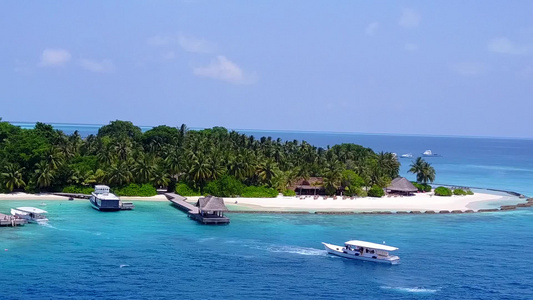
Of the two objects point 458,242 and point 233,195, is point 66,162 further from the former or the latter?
point 458,242

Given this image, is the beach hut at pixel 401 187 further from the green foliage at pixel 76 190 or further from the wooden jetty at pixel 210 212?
the green foliage at pixel 76 190

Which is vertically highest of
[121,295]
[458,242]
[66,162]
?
[66,162]

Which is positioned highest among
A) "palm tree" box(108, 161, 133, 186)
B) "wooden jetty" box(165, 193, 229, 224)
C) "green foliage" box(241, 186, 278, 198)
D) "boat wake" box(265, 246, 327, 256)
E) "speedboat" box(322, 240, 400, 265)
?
"palm tree" box(108, 161, 133, 186)

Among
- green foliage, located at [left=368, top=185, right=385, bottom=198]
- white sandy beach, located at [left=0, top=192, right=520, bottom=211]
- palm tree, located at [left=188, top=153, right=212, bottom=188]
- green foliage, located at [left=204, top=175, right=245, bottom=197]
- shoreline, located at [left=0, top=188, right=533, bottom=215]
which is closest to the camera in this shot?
shoreline, located at [left=0, top=188, right=533, bottom=215]

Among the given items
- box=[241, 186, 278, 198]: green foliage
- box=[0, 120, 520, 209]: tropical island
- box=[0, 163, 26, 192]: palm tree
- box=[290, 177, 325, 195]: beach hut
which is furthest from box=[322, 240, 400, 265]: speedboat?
box=[0, 163, 26, 192]: palm tree

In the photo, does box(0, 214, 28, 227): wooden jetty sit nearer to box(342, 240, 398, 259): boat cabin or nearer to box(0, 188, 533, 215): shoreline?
box(0, 188, 533, 215): shoreline

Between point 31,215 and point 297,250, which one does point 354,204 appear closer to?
point 297,250

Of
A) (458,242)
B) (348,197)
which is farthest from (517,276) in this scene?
(348,197)
